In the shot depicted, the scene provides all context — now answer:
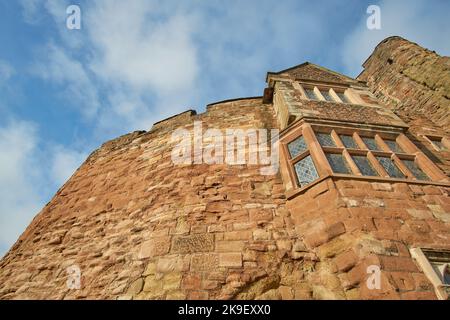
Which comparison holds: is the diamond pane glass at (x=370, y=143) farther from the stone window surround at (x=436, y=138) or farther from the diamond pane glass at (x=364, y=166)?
the stone window surround at (x=436, y=138)

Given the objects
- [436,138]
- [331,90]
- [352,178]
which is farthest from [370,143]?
[436,138]

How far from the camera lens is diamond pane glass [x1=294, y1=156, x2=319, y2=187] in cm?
512

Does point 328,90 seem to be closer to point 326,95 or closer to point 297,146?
point 326,95

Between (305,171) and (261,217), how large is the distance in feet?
4.37

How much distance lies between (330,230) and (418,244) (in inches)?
44.3

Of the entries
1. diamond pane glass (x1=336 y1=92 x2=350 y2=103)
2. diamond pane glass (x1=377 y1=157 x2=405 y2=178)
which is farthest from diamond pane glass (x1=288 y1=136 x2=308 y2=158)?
diamond pane glass (x1=336 y1=92 x2=350 y2=103)

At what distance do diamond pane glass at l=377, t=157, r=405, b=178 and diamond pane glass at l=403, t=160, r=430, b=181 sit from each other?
0.32 metres

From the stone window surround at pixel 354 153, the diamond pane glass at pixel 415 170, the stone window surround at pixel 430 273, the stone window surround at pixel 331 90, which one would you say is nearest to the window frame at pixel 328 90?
the stone window surround at pixel 331 90

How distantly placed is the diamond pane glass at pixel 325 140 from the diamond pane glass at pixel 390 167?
94cm

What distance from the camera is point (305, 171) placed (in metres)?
5.32

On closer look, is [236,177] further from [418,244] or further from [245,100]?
[245,100]

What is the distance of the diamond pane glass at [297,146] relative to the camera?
5.81 m

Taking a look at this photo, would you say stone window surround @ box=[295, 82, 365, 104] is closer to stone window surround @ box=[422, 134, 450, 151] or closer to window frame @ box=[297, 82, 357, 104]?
window frame @ box=[297, 82, 357, 104]

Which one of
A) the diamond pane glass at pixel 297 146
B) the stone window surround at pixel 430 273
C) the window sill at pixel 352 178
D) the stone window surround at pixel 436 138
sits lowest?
the stone window surround at pixel 430 273
